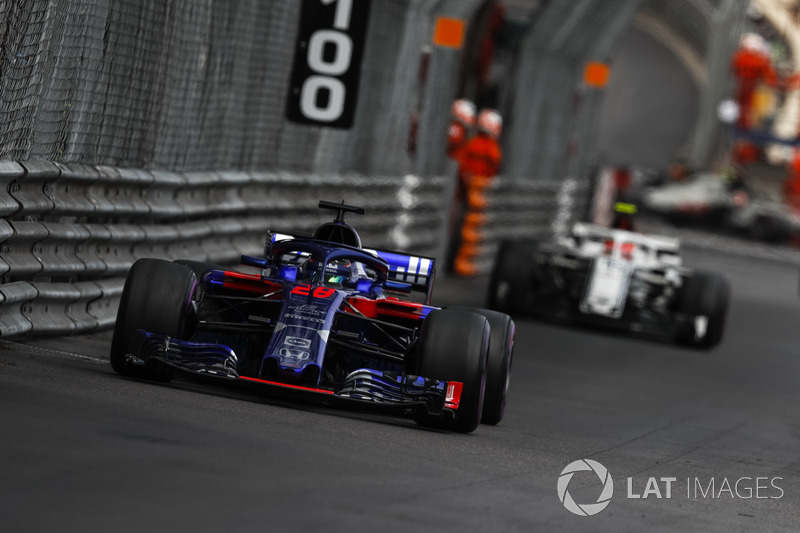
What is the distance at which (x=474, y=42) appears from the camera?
105ft

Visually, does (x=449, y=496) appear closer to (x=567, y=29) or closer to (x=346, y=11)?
(x=346, y=11)

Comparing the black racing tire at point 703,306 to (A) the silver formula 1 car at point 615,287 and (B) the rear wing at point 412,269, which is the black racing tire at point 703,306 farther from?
(B) the rear wing at point 412,269

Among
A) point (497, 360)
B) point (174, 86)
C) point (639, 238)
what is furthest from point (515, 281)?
point (497, 360)

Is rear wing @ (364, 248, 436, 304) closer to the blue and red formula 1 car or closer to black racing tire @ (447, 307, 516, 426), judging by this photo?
the blue and red formula 1 car

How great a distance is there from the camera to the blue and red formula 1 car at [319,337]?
867 centimetres

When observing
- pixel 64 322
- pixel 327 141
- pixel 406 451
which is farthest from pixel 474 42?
pixel 406 451

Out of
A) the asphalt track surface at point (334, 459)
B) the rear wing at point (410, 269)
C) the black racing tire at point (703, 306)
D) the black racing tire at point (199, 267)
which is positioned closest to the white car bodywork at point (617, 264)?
the black racing tire at point (703, 306)

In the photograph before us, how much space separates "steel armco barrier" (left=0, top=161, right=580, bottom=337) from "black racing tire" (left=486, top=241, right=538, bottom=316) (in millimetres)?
1630

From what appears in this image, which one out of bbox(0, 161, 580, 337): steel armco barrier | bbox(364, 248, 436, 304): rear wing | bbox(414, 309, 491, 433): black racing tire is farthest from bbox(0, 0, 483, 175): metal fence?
bbox(414, 309, 491, 433): black racing tire

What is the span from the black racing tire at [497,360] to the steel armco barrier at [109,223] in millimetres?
2748

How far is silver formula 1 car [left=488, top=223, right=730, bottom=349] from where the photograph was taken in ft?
58.9

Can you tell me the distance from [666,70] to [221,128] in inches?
2843

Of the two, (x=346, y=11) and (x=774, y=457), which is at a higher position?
(x=346, y=11)

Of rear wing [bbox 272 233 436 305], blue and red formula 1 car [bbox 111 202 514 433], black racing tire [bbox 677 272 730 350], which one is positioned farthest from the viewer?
black racing tire [bbox 677 272 730 350]
